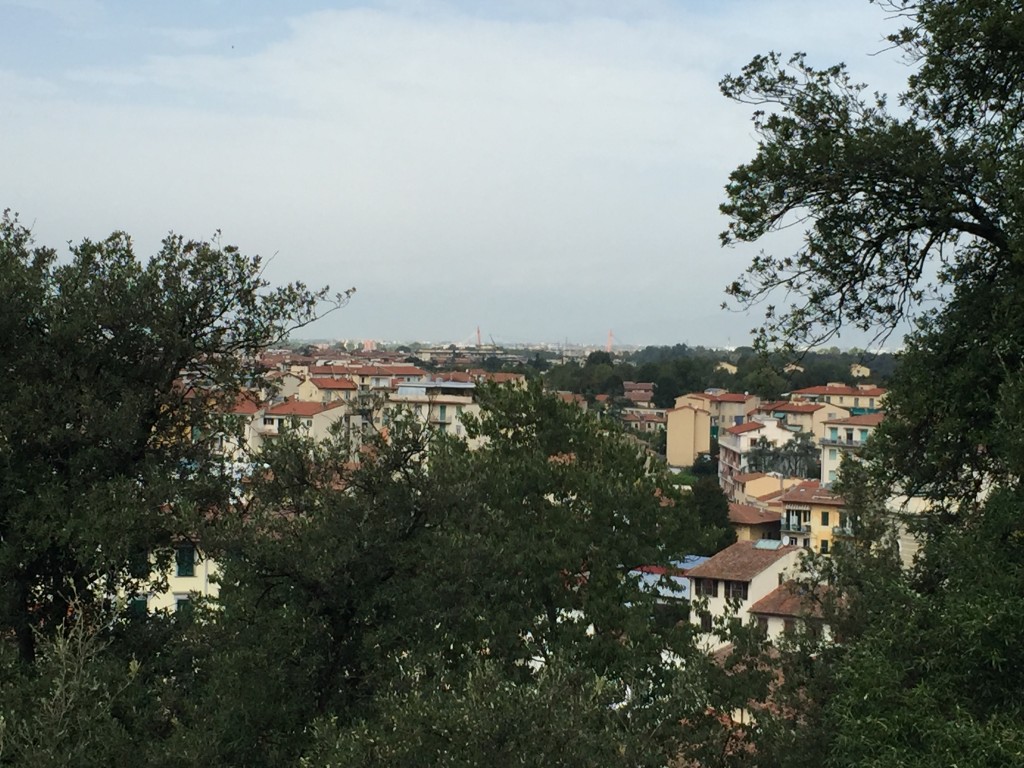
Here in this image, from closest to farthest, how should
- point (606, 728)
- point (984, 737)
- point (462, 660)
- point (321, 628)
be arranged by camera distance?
point (984, 737), point (606, 728), point (321, 628), point (462, 660)

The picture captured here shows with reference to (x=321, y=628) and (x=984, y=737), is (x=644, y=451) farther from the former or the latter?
(x=984, y=737)

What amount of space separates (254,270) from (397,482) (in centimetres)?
371

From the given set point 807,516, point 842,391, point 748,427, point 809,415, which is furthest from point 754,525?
point 842,391

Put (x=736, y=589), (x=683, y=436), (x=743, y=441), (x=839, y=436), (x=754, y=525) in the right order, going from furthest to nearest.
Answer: (x=683, y=436)
(x=743, y=441)
(x=839, y=436)
(x=754, y=525)
(x=736, y=589)

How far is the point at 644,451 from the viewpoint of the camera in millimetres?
A: 19406

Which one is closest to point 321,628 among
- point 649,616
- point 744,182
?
point 744,182

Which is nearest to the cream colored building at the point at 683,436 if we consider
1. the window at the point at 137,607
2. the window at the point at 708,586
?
the window at the point at 708,586

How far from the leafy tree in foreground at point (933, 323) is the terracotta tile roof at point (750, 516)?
49008 millimetres

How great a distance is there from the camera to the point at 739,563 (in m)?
39.3

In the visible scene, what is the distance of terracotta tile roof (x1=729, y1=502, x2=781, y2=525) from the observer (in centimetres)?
5938

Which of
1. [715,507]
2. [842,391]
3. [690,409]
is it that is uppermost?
[842,391]

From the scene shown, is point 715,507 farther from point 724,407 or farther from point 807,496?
point 724,407

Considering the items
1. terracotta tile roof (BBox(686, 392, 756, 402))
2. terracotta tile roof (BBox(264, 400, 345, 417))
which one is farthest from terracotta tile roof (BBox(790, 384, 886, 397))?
terracotta tile roof (BBox(264, 400, 345, 417))

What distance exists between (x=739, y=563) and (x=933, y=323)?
3039cm
